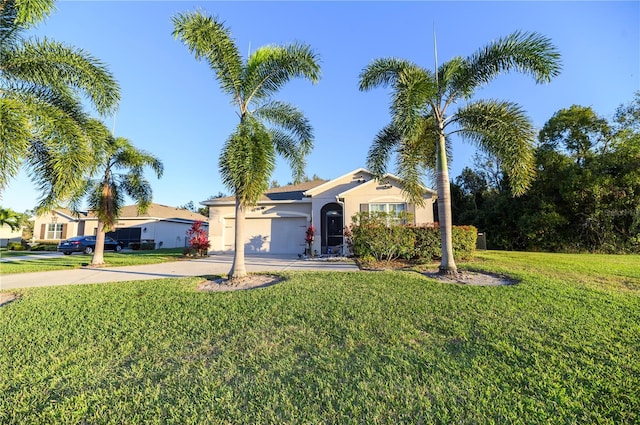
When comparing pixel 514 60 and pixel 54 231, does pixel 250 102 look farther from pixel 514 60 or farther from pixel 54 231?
pixel 54 231

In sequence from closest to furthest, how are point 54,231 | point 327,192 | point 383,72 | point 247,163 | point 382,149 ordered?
point 247,163, point 383,72, point 382,149, point 327,192, point 54,231

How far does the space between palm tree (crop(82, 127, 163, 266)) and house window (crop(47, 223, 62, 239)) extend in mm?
21066

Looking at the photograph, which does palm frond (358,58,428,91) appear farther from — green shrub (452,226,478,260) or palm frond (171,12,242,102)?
green shrub (452,226,478,260)

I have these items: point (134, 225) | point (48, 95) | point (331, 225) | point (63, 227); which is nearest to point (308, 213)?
point (331, 225)

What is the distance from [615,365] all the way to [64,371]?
20.4ft

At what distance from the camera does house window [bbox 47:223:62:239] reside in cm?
2841

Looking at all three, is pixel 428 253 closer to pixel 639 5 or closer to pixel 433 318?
pixel 433 318

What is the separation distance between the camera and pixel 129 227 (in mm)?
26859

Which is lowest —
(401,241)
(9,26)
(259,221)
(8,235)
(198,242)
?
(198,242)

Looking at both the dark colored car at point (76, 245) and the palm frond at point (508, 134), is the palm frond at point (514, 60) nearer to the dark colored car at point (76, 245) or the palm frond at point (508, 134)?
the palm frond at point (508, 134)

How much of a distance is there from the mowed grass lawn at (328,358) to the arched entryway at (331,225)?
36.1 ft

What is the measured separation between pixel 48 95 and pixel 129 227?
76.7 feet

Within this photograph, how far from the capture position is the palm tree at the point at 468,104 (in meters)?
Answer: 7.62

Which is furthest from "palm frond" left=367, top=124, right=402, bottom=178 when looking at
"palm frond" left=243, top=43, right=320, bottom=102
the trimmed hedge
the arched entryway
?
the arched entryway
